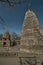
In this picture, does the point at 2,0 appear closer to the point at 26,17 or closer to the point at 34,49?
the point at 34,49

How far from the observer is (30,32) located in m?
11.2

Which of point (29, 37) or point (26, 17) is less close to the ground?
point (26, 17)

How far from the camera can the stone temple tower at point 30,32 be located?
35.3 ft

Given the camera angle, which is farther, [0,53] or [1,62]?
[0,53]

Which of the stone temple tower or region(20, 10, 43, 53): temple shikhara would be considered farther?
the stone temple tower

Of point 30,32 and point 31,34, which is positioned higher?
point 30,32

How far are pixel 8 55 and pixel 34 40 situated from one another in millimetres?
2573

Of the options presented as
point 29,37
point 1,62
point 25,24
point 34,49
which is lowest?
point 1,62

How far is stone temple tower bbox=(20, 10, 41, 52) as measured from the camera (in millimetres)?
10770

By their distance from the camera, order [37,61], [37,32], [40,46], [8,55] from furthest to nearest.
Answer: [8,55], [37,32], [40,46], [37,61]

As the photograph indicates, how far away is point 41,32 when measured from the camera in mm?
10906

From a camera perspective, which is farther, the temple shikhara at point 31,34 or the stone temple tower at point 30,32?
the stone temple tower at point 30,32

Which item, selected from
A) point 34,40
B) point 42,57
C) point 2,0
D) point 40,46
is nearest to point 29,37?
point 34,40

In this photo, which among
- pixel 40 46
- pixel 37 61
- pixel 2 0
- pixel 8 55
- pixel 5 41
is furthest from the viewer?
pixel 5 41
